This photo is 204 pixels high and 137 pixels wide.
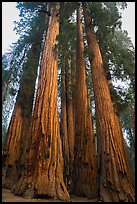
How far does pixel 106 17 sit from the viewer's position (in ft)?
29.1

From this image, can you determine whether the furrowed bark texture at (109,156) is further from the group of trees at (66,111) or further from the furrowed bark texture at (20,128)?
the furrowed bark texture at (20,128)

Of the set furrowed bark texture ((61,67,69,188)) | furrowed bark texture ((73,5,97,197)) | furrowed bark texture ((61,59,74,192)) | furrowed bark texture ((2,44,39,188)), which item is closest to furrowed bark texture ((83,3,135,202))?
furrowed bark texture ((73,5,97,197))

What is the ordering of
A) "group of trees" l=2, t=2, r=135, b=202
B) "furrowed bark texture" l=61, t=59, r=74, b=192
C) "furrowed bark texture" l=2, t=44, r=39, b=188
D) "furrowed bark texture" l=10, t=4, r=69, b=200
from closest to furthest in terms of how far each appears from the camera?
"furrowed bark texture" l=10, t=4, r=69, b=200 < "group of trees" l=2, t=2, r=135, b=202 < "furrowed bark texture" l=2, t=44, r=39, b=188 < "furrowed bark texture" l=61, t=59, r=74, b=192

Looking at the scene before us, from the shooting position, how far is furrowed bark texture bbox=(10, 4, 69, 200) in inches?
188

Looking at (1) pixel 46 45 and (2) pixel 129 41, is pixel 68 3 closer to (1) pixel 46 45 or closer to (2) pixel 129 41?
Answer: (1) pixel 46 45

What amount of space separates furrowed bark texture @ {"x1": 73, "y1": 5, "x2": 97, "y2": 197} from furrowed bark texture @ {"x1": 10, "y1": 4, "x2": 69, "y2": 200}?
2.41 meters

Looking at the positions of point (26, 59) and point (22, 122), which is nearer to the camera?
point (22, 122)

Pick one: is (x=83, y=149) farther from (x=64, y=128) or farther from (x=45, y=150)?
(x=64, y=128)

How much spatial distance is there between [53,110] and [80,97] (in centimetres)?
323

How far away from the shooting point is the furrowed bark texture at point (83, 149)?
739 centimetres

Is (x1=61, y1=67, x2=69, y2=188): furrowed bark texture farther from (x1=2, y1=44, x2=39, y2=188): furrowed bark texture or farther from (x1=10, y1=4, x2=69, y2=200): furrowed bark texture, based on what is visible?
(x1=10, y1=4, x2=69, y2=200): furrowed bark texture

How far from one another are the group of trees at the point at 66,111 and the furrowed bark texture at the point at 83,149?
31 millimetres

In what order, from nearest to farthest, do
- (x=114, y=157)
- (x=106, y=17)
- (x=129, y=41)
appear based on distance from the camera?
(x=114, y=157)
(x=106, y=17)
(x=129, y=41)

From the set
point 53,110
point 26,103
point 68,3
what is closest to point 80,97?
point 26,103
